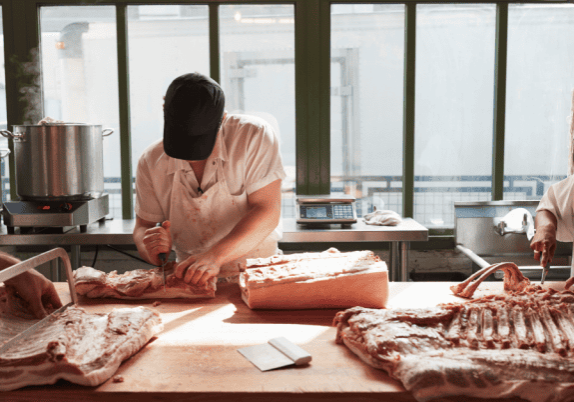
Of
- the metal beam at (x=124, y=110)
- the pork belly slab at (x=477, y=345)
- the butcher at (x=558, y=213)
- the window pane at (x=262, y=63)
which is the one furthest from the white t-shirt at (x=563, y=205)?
the metal beam at (x=124, y=110)

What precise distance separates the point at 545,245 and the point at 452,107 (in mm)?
2424

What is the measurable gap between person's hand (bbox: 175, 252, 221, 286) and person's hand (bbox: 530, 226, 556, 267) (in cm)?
124

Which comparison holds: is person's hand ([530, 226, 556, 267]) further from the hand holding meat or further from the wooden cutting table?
the wooden cutting table

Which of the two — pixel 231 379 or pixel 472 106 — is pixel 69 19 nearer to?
pixel 472 106

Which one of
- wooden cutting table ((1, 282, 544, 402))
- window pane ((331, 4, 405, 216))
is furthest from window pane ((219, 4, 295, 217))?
wooden cutting table ((1, 282, 544, 402))

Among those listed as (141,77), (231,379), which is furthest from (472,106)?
(231,379)

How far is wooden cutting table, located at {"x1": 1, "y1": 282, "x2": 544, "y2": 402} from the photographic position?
1.18m

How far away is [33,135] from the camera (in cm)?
321

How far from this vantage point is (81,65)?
412 cm

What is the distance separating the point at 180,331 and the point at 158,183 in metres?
0.90

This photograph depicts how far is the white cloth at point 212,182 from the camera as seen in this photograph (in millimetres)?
2229

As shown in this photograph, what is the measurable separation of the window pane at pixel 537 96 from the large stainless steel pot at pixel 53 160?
324cm

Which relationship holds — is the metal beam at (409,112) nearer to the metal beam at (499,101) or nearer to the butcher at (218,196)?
the metal beam at (499,101)

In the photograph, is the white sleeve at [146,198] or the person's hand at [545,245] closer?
the person's hand at [545,245]
